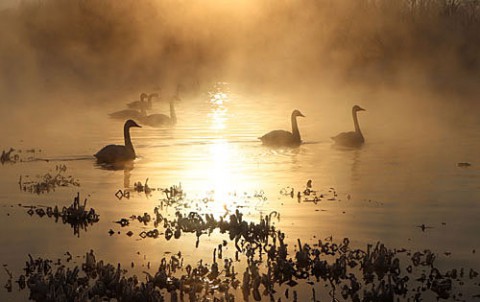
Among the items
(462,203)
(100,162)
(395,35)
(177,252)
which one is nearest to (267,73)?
(395,35)

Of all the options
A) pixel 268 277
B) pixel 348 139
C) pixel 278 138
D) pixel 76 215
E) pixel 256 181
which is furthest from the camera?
pixel 348 139

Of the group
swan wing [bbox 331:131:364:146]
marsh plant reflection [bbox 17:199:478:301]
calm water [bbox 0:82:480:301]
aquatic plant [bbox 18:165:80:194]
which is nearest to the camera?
marsh plant reflection [bbox 17:199:478:301]

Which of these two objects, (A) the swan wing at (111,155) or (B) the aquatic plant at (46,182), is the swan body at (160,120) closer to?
(A) the swan wing at (111,155)

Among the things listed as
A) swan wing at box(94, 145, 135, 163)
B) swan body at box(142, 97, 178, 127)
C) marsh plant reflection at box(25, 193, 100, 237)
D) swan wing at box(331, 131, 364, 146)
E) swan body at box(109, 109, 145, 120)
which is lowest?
marsh plant reflection at box(25, 193, 100, 237)

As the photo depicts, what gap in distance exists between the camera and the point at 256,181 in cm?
1797

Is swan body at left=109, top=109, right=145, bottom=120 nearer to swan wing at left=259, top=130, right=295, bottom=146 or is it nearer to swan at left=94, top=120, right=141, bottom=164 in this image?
swan wing at left=259, top=130, right=295, bottom=146

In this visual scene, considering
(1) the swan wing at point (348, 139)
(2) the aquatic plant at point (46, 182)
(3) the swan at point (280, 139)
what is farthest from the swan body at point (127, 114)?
(2) the aquatic plant at point (46, 182)

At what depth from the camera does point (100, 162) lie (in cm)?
2127

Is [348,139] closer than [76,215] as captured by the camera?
No

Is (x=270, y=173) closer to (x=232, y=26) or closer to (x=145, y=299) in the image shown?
(x=145, y=299)

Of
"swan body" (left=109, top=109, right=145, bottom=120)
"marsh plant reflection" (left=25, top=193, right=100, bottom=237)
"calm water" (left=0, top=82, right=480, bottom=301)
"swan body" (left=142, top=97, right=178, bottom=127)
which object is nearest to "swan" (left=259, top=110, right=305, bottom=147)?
"calm water" (left=0, top=82, right=480, bottom=301)

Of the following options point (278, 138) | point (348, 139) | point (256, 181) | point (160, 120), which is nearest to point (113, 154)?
point (256, 181)

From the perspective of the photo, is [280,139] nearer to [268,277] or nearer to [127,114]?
[127,114]

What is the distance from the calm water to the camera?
12.3m
